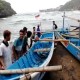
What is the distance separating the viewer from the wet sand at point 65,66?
10.0 metres

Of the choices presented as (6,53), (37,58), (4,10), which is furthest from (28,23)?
(6,53)

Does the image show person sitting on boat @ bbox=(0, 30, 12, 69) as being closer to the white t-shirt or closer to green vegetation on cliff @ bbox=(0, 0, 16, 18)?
the white t-shirt

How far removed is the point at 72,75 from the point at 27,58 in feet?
7.14

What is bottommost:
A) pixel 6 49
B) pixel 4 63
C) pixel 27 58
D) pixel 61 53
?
pixel 61 53

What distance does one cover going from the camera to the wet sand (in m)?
10.0

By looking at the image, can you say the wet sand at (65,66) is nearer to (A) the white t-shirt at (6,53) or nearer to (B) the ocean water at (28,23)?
(A) the white t-shirt at (6,53)

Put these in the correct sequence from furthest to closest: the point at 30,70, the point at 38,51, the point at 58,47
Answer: the point at 58,47
the point at 38,51
the point at 30,70

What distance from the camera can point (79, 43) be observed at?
1395 cm

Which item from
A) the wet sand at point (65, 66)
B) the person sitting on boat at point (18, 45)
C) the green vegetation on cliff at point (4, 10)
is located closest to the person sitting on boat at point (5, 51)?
the person sitting on boat at point (18, 45)

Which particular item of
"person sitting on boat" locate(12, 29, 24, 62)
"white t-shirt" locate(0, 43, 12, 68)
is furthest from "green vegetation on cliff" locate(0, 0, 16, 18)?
"white t-shirt" locate(0, 43, 12, 68)

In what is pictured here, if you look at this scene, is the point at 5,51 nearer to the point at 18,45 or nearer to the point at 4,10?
the point at 18,45

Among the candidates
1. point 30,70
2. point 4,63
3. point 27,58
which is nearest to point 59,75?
point 27,58

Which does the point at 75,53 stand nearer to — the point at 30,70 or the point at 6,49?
the point at 6,49

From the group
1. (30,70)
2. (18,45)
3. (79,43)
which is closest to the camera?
(30,70)
